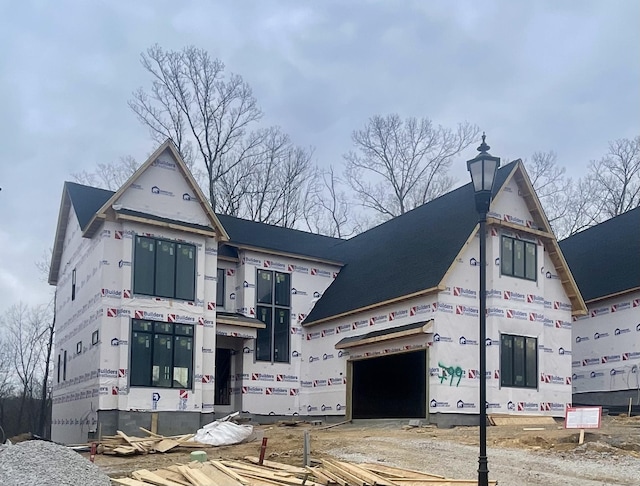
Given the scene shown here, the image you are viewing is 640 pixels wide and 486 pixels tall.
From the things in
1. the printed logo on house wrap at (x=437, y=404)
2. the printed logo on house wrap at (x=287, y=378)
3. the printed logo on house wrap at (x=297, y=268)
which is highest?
the printed logo on house wrap at (x=297, y=268)

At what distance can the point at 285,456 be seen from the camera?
15.2 metres

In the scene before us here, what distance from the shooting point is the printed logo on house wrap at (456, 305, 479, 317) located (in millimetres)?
22109

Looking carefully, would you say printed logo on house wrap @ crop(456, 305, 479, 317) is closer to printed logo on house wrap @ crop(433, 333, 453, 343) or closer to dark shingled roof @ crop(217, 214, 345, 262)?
printed logo on house wrap @ crop(433, 333, 453, 343)

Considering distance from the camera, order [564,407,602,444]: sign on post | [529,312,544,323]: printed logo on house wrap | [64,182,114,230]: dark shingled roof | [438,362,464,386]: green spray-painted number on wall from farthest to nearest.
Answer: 1. [64,182,114,230]: dark shingled roof
2. [529,312,544,323]: printed logo on house wrap
3. [438,362,464,386]: green spray-painted number on wall
4. [564,407,602,444]: sign on post

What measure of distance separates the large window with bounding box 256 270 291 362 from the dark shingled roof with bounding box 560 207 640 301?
11.2 metres

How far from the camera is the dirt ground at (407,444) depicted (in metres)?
14.7

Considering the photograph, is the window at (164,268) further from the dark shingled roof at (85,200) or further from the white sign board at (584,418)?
the white sign board at (584,418)

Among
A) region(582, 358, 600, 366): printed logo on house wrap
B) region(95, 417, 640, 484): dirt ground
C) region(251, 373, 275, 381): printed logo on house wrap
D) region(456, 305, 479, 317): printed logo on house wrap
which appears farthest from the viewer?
region(582, 358, 600, 366): printed logo on house wrap

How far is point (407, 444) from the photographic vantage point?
664 inches

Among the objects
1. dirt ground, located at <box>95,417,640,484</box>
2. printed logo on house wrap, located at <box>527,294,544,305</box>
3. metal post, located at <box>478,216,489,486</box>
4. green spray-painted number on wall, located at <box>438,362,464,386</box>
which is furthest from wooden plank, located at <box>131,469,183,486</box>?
printed logo on house wrap, located at <box>527,294,544,305</box>

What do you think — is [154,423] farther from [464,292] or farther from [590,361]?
[590,361]

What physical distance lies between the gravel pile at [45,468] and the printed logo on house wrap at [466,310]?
13.2m

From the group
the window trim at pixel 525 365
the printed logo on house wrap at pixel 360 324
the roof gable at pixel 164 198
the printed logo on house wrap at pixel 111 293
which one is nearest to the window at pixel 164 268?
the printed logo on house wrap at pixel 111 293

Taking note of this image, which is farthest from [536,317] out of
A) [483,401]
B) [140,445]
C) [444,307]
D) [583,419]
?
[483,401]
